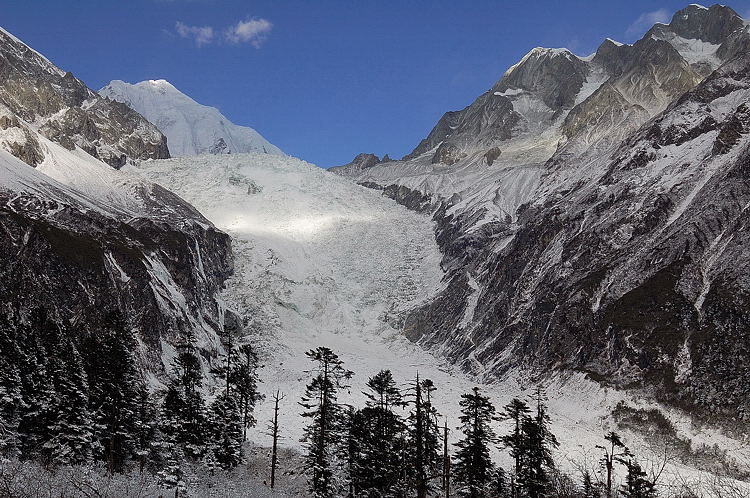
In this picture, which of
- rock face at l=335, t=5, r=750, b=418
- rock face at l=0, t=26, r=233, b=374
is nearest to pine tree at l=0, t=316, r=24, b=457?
rock face at l=0, t=26, r=233, b=374

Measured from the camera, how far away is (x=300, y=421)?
55.6 meters

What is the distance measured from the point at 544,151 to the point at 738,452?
120 meters

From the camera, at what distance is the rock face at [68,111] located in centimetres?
14300

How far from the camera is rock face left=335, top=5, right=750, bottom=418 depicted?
52.4 metres

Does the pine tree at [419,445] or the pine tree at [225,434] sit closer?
the pine tree at [419,445]

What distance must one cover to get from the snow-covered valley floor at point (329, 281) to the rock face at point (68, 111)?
36.6 feet

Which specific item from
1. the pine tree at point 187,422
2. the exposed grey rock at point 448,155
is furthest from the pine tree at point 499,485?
the exposed grey rock at point 448,155

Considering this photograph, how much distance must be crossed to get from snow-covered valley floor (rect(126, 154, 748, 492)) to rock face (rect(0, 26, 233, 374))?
8.74 meters

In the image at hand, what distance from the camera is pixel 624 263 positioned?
6494 cm

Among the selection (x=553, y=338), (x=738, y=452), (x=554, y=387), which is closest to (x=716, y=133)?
(x=553, y=338)

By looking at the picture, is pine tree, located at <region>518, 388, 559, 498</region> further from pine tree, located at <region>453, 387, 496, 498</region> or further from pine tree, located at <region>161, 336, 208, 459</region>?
pine tree, located at <region>161, 336, 208, 459</region>

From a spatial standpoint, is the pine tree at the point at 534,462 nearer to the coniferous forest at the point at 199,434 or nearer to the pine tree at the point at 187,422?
the coniferous forest at the point at 199,434

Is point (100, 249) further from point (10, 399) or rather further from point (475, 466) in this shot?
point (475, 466)

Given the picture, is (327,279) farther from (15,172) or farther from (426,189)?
(426,189)
